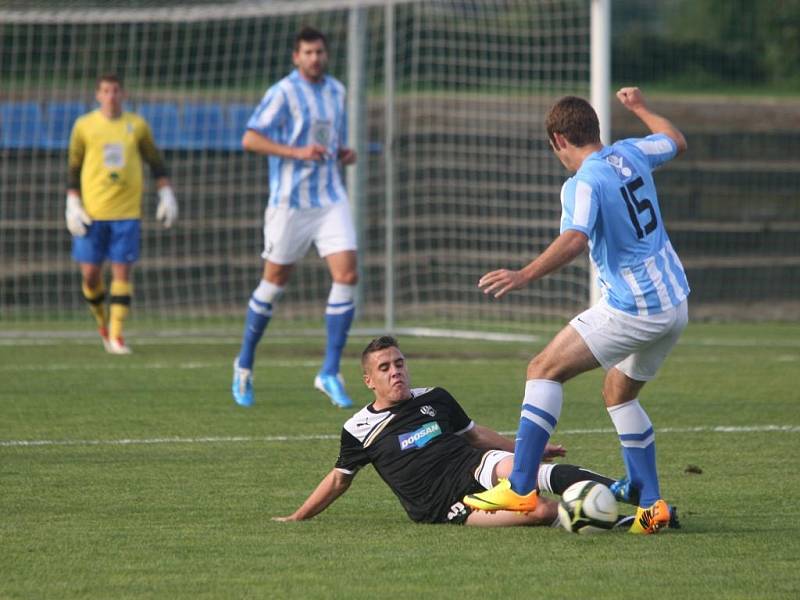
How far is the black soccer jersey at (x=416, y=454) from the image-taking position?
20.3 feet

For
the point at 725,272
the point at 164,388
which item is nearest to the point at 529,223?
the point at 725,272

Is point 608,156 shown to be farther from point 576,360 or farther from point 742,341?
point 742,341

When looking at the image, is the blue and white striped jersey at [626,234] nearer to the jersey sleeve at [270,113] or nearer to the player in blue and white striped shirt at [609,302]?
the player in blue and white striped shirt at [609,302]

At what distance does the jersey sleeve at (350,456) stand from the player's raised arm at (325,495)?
2cm

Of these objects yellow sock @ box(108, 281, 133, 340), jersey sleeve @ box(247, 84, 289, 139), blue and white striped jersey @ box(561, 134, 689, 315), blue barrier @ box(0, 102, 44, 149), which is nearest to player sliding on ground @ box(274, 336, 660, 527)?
blue and white striped jersey @ box(561, 134, 689, 315)

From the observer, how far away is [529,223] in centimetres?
1593

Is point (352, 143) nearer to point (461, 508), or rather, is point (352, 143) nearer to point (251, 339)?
point (251, 339)

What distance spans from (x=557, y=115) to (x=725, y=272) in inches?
524

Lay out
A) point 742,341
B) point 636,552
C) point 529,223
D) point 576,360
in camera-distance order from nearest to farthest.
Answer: point 636,552 → point 576,360 → point 742,341 → point 529,223

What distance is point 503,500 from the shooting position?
19.2ft

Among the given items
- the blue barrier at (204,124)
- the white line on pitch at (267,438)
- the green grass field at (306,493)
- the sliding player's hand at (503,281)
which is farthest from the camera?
the blue barrier at (204,124)

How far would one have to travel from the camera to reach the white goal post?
15938 millimetres

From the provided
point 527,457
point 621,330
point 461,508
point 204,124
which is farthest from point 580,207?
point 204,124

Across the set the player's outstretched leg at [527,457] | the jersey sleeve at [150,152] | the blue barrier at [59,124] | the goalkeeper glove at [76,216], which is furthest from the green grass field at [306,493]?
the blue barrier at [59,124]
